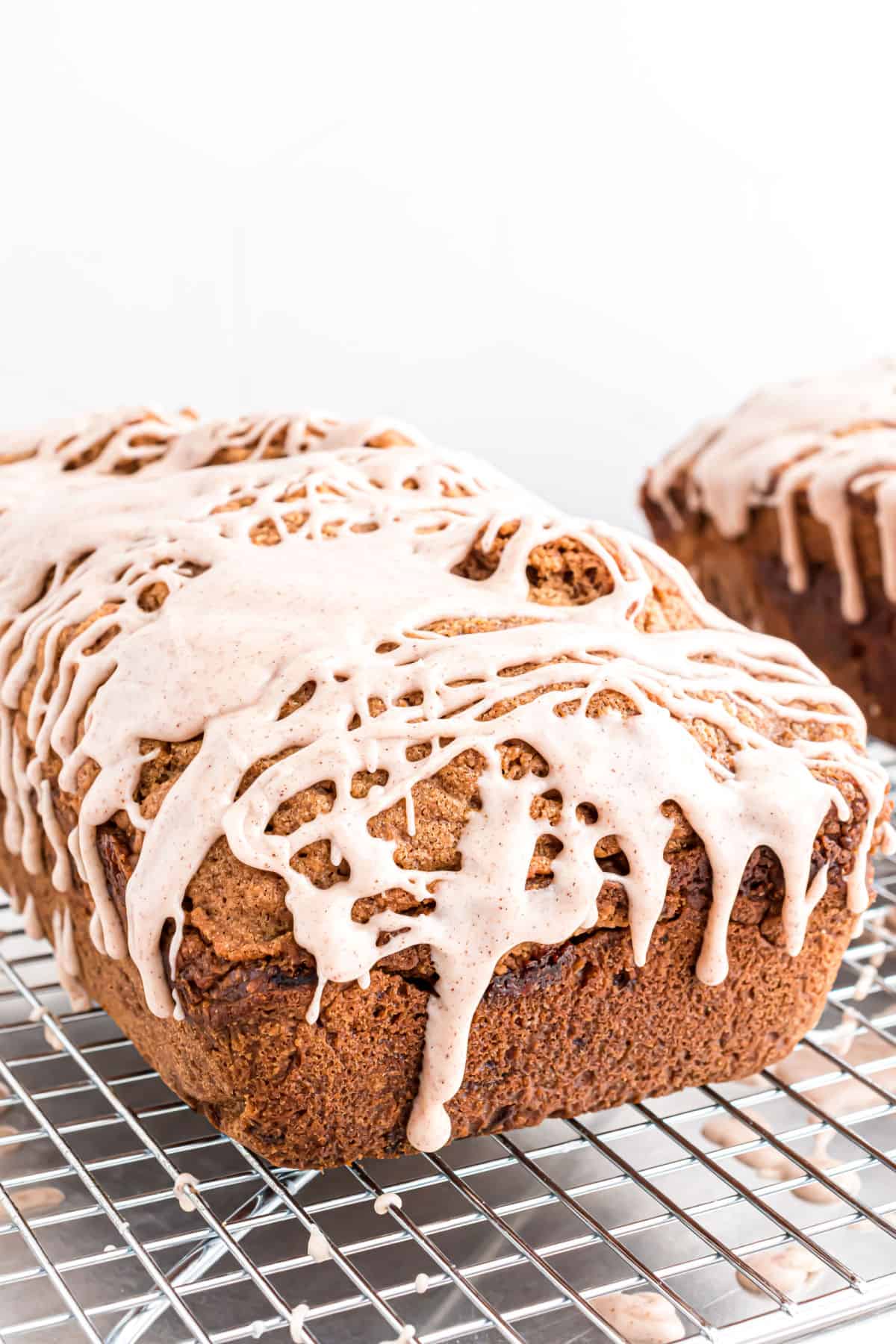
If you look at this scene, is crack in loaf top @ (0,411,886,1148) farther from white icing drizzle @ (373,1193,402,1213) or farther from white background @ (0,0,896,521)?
white background @ (0,0,896,521)

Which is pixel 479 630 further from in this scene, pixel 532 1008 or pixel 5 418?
pixel 5 418

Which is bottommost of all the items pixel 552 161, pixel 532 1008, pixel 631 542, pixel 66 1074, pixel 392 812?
pixel 66 1074

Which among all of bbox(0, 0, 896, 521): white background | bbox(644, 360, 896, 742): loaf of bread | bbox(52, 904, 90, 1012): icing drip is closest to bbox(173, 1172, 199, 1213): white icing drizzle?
bbox(52, 904, 90, 1012): icing drip

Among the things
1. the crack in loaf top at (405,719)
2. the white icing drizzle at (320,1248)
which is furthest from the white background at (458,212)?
the white icing drizzle at (320,1248)

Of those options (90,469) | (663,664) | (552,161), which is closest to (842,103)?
(552,161)

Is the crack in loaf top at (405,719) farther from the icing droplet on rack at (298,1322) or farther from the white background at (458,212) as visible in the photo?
the white background at (458,212)

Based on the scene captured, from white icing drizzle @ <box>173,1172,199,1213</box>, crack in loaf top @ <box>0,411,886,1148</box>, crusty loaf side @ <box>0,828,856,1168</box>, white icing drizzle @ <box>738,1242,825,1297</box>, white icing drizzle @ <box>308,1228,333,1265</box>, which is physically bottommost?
white icing drizzle @ <box>738,1242,825,1297</box>
